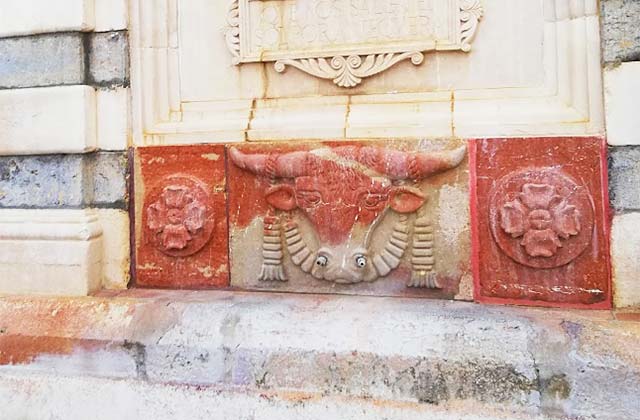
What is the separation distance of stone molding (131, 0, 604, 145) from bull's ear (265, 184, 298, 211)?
11.3 inches

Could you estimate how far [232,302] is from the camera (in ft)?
8.89

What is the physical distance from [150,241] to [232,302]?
669mm

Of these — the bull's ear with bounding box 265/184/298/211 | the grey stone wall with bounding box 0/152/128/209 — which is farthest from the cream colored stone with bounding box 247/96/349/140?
the grey stone wall with bounding box 0/152/128/209

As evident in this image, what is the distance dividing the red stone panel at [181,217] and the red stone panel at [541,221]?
1.37 metres

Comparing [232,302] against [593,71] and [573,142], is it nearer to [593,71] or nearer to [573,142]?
[573,142]

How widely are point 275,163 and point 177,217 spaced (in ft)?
2.13

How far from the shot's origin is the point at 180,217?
2.95m

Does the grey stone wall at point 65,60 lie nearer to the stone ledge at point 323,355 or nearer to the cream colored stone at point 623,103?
the stone ledge at point 323,355

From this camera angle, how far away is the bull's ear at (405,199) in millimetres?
2691

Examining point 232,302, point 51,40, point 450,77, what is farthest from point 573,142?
point 51,40

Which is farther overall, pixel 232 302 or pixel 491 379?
pixel 232 302

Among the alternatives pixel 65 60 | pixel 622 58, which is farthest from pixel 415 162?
pixel 65 60

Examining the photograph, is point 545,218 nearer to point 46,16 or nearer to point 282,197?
point 282,197

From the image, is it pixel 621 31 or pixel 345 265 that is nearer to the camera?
pixel 621 31
